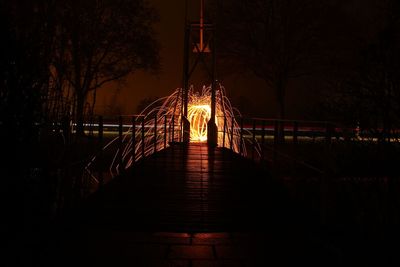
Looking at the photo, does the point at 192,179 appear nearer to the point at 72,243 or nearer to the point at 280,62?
the point at 72,243

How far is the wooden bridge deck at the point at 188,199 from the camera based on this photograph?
6.86 m

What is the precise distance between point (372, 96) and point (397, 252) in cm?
415

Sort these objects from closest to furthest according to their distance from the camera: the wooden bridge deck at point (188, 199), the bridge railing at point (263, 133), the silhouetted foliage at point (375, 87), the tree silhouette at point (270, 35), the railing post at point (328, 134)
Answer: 1. the railing post at point (328, 134)
2. the wooden bridge deck at point (188, 199)
3. the bridge railing at point (263, 133)
4. the silhouetted foliage at point (375, 87)
5. the tree silhouette at point (270, 35)

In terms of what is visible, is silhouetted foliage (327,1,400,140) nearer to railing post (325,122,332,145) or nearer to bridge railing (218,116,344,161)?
bridge railing (218,116,344,161)

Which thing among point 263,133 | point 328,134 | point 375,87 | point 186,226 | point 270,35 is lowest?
point 186,226

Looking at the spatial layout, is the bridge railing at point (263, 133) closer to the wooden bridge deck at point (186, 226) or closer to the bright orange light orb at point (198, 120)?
the bright orange light orb at point (198, 120)

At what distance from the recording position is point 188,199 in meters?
8.37

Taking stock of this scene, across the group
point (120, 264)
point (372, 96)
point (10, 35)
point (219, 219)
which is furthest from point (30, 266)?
point (372, 96)

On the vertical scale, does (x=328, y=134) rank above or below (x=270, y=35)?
below

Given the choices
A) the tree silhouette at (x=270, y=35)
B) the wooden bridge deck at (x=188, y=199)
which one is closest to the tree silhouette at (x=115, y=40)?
the tree silhouette at (x=270, y=35)

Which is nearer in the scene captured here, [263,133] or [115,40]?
[263,133]

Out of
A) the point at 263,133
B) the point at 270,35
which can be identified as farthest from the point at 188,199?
the point at 270,35

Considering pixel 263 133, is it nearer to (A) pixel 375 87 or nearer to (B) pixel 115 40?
(A) pixel 375 87

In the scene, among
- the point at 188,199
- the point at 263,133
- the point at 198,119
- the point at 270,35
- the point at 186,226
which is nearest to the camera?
the point at 186,226
